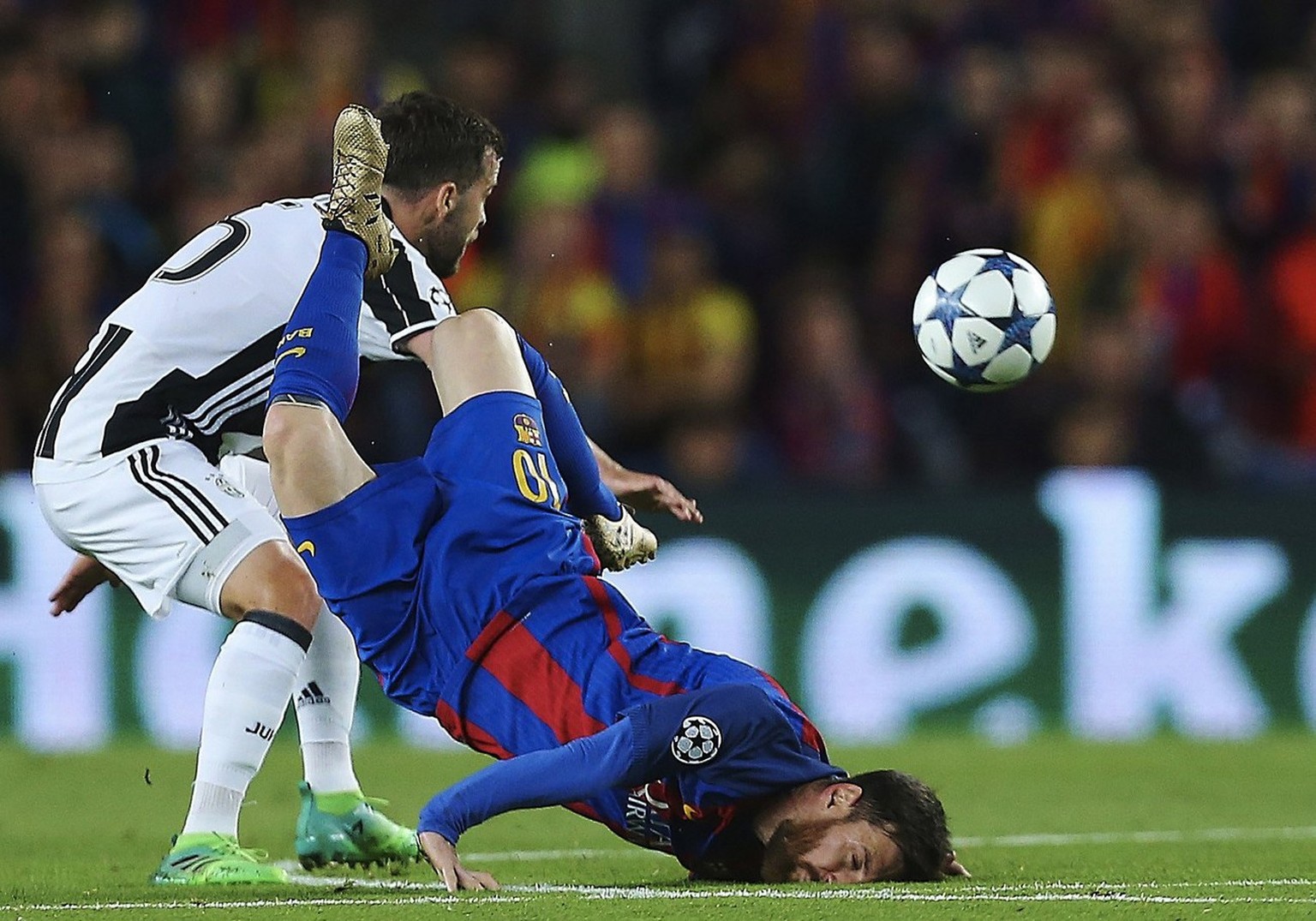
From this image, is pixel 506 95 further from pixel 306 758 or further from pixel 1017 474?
pixel 306 758

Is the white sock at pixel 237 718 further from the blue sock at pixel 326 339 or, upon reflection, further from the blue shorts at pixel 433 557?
the blue sock at pixel 326 339

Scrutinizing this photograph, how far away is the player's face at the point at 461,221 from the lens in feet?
19.3

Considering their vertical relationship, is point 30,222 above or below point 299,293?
above

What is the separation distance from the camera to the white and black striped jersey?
18.6 ft

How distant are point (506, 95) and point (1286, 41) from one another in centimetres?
446

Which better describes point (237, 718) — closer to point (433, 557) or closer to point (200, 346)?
point (433, 557)

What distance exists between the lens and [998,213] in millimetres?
11047

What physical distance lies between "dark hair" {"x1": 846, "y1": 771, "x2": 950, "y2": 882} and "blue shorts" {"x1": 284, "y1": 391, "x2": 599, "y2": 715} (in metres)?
0.89

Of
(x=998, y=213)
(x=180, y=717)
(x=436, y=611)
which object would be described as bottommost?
(x=180, y=717)

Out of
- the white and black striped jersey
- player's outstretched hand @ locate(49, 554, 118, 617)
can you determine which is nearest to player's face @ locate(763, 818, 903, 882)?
the white and black striped jersey

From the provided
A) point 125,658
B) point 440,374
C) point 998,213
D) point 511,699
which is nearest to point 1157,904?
point 511,699

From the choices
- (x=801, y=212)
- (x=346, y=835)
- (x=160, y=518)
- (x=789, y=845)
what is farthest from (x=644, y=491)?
(x=801, y=212)

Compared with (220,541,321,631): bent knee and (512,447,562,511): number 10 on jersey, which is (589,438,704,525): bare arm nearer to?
(512,447,562,511): number 10 on jersey

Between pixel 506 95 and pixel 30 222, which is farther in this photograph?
pixel 506 95
